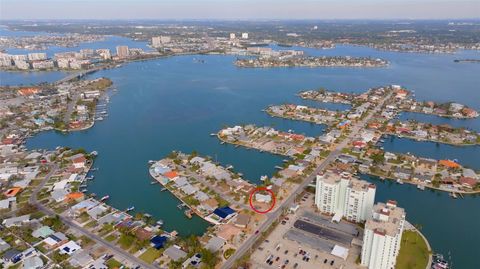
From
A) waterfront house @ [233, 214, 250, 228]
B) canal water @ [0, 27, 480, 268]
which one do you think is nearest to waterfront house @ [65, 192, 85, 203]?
canal water @ [0, 27, 480, 268]

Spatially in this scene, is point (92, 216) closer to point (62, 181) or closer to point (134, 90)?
point (62, 181)

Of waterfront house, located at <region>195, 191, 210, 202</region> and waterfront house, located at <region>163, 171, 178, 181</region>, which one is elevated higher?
waterfront house, located at <region>163, 171, 178, 181</region>

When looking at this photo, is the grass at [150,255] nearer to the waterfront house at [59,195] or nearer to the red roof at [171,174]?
the red roof at [171,174]

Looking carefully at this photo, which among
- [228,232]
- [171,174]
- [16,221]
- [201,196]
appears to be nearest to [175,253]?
[228,232]

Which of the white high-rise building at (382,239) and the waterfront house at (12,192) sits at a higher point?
the white high-rise building at (382,239)

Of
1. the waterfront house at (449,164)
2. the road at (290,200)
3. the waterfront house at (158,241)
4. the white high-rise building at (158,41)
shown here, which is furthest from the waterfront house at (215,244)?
the white high-rise building at (158,41)

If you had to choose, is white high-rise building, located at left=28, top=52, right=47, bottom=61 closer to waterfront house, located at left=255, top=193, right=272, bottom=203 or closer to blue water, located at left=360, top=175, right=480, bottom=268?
waterfront house, located at left=255, top=193, right=272, bottom=203

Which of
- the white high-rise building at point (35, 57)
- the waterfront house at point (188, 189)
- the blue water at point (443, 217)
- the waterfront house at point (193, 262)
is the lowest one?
the blue water at point (443, 217)
